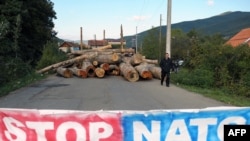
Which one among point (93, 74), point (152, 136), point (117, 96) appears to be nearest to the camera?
point (152, 136)

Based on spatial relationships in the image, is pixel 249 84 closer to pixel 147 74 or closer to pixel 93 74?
pixel 147 74

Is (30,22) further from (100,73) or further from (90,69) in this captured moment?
(100,73)

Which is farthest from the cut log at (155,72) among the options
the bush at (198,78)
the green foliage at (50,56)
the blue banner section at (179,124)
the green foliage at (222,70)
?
the blue banner section at (179,124)

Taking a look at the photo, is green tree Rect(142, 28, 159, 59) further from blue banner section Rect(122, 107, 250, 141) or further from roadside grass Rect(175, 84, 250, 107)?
blue banner section Rect(122, 107, 250, 141)

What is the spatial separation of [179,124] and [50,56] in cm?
3001

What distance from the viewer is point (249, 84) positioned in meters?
22.0

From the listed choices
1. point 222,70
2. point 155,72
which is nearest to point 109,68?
point 155,72

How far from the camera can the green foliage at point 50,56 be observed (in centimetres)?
3352

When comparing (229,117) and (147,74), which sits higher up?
(229,117)

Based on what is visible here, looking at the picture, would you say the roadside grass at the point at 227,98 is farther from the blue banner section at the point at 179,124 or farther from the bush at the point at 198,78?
the blue banner section at the point at 179,124

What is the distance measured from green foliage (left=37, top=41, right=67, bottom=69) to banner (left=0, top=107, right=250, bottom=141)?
2879 centimetres

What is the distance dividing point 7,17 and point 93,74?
11.7 meters

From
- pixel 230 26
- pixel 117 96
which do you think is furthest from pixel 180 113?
pixel 230 26

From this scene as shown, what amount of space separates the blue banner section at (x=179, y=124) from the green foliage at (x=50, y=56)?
29.0 m
